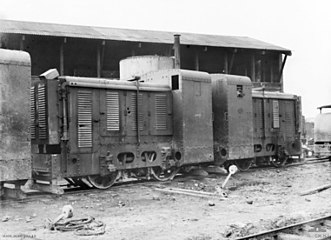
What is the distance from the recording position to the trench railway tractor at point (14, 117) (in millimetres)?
8734

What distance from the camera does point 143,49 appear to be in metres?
24.9

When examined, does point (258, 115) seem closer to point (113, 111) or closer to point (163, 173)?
point (163, 173)

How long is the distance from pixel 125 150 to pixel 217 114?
4.24 meters

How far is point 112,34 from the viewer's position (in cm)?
2392

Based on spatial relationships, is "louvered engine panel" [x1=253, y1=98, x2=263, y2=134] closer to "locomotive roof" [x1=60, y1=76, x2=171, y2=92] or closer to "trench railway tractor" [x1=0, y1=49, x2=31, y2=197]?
"locomotive roof" [x1=60, y1=76, x2=171, y2=92]

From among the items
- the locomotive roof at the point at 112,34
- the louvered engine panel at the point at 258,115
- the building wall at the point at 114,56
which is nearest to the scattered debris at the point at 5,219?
the louvered engine panel at the point at 258,115

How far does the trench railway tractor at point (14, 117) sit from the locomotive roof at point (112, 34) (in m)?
10.8

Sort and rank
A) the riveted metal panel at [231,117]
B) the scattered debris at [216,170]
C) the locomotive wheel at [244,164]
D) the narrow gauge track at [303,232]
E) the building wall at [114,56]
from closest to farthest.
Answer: the narrow gauge track at [303,232] < the riveted metal panel at [231,117] < the scattered debris at [216,170] < the locomotive wheel at [244,164] < the building wall at [114,56]

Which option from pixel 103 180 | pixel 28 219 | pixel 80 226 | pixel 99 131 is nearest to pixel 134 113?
pixel 99 131

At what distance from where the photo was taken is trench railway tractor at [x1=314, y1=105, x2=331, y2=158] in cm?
2172

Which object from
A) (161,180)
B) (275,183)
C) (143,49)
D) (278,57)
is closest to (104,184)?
(161,180)

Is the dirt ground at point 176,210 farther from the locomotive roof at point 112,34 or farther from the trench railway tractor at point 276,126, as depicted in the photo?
the locomotive roof at point 112,34

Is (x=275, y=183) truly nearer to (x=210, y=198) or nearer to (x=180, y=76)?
(x=210, y=198)

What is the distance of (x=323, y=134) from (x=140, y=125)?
498 inches
